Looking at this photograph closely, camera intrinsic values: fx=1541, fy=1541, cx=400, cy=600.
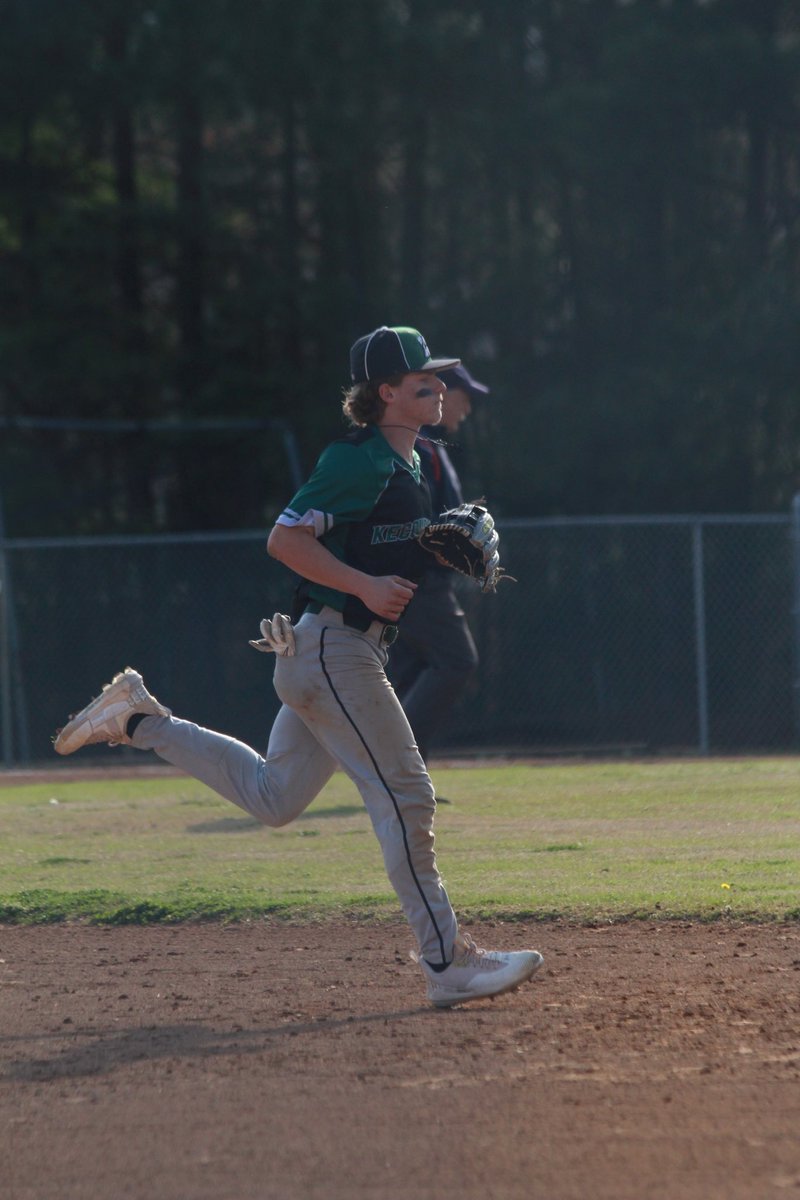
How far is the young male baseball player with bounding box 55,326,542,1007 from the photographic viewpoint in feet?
15.4

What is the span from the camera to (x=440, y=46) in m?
19.2

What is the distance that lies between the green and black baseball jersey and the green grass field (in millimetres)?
1928

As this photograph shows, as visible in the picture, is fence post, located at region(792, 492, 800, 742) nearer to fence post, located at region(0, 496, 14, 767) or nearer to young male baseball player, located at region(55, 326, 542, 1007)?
fence post, located at region(0, 496, 14, 767)

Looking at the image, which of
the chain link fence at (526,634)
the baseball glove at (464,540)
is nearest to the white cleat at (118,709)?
the baseball glove at (464,540)

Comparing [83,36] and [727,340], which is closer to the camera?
[727,340]

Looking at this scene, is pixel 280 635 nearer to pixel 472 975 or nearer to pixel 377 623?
pixel 377 623

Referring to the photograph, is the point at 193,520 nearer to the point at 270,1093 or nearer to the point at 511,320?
the point at 511,320

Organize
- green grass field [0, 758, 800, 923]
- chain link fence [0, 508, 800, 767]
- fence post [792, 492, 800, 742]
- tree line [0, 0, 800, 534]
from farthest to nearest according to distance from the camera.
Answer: tree line [0, 0, 800, 534] → chain link fence [0, 508, 800, 767] → fence post [792, 492, 800, 742] → green grass field [0, 758, 800, 923]

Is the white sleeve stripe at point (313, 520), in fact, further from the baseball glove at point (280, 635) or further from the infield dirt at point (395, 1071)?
the infield dirt at point (395, 1071)

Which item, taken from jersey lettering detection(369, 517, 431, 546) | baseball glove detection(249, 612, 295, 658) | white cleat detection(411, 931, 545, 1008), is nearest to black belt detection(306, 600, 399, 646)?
baseball glove detection(249, 612, 295, 658)

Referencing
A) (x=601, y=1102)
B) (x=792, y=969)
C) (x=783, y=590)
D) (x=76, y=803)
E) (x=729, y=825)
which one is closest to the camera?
(x=601, y=1102)

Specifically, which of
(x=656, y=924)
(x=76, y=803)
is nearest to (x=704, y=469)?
(x=76, y=803)

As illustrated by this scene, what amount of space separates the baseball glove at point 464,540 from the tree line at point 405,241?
14168 millimetres

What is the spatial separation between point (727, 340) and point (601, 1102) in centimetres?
1598
